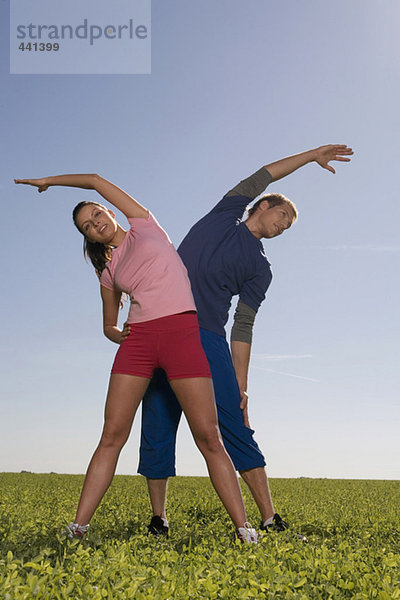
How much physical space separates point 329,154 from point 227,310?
1.87 metres

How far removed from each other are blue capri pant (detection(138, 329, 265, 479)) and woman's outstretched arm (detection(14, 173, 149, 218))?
4.05 feet

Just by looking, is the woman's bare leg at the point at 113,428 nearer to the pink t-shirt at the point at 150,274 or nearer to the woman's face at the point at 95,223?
the pink t-shirt at the point at 150,274

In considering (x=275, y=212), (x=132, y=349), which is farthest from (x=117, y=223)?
(x=275, y=212)

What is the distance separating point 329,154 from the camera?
19.8 feet

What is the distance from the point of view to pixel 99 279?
18.4 feet

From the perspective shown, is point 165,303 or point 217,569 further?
point 165,303

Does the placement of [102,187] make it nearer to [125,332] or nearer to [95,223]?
[95,223]

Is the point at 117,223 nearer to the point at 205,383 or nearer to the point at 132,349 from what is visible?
the point at 132,349

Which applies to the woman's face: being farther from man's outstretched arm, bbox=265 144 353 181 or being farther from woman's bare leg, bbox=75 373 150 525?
man's outstretched arm, bbox=265 144 353 181

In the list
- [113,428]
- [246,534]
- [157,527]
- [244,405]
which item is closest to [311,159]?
[244,405]

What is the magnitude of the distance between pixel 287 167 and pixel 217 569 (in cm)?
365

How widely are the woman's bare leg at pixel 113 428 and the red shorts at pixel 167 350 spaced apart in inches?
4.0

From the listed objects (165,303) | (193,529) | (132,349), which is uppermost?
(165,303)

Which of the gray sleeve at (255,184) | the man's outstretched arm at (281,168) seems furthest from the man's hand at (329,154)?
the gray sleeve at (255,184)
